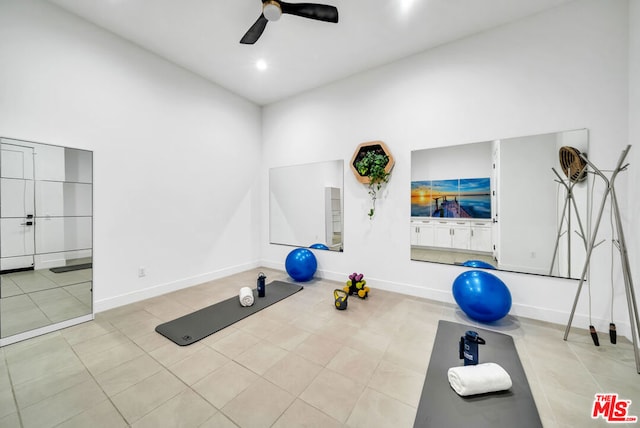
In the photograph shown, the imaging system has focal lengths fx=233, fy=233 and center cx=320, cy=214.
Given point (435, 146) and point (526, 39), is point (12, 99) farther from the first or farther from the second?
point (526, 39)

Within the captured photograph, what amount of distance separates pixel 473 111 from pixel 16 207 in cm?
516

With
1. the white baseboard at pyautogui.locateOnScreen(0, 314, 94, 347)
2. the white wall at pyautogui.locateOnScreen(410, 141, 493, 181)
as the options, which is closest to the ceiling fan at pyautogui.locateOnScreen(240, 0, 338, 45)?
the white wall at pyautogui.locateOnScreen(410, 141, 493, 181)

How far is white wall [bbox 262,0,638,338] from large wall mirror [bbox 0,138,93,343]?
3145mm

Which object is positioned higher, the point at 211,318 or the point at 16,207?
the point at 16,207

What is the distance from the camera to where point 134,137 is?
10.4 ft

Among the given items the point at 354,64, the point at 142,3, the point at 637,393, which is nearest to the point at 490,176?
the point at 637,393

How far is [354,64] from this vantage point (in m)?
3.59

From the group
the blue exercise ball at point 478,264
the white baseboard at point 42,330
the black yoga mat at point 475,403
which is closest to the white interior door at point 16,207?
the white baseboard at point 42,330

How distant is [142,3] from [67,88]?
4.16 ft

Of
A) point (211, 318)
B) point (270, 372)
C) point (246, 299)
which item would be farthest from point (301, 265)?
point (270, 372)

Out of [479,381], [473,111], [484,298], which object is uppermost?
[473,111]

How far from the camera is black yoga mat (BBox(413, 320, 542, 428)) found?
140 cm

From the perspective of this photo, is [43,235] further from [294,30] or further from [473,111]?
[473,111]

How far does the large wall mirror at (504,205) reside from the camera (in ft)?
8.36
